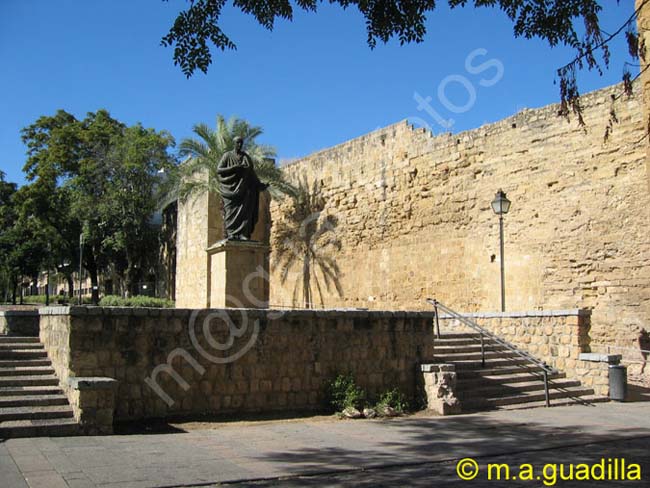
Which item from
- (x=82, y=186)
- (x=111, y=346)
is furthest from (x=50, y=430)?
(x=82, y=186)

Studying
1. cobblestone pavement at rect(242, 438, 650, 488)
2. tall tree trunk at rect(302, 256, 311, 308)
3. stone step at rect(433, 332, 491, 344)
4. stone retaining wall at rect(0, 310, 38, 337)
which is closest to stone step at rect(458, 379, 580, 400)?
stone step at rect(433, 332, 491, 344)

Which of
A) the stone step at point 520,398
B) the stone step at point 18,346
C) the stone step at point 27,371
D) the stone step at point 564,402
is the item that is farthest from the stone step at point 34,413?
the stone step at point 564,402

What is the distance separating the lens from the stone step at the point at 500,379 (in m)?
11.2

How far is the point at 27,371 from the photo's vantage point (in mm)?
8969

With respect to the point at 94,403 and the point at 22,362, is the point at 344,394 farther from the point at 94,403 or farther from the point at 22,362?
the point at 22,362

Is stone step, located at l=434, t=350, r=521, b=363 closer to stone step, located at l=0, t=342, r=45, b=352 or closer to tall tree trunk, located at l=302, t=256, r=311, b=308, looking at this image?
stone step, located at l=0, t=342, r=45, b=352

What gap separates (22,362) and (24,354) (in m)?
0.29

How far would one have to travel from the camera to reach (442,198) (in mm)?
18562

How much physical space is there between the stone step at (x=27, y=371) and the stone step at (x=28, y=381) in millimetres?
142

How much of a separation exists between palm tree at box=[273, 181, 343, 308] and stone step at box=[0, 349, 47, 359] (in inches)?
532

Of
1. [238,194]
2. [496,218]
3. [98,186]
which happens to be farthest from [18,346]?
[98,186]

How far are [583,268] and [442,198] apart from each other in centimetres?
500

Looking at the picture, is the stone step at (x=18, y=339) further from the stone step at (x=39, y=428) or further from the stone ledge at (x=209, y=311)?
the stone step at (x=39, y=428)

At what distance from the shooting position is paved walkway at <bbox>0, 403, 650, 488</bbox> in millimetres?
5926
